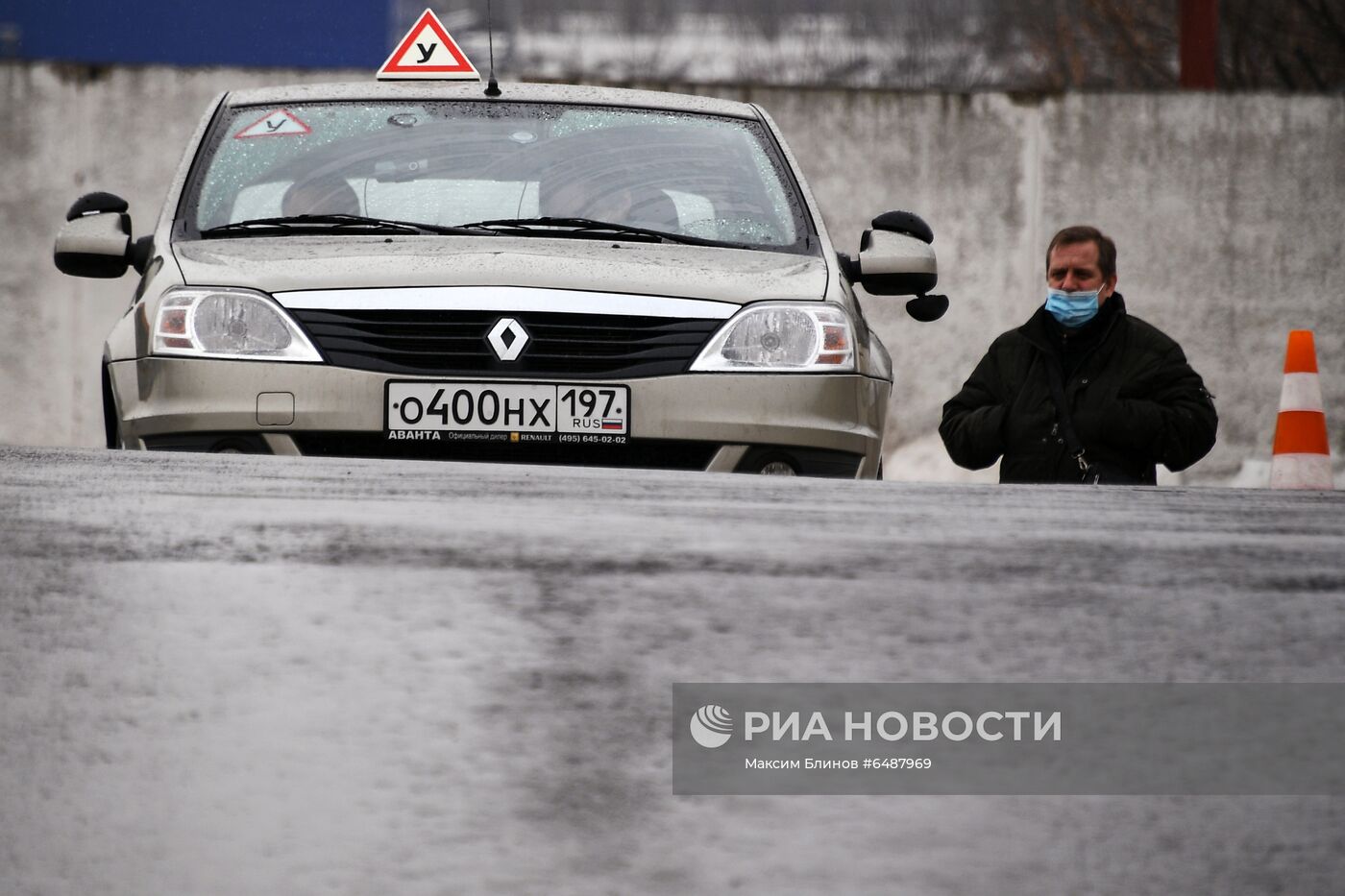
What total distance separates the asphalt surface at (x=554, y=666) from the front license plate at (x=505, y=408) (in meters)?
1.61

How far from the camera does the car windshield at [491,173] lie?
564 cm

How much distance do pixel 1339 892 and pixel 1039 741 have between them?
332 mm

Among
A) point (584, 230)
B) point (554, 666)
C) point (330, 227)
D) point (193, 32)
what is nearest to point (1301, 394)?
point (584, 230)

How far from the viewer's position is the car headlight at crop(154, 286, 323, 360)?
15.8ft

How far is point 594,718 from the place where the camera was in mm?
2131

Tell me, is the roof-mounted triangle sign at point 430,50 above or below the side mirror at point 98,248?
Result: above

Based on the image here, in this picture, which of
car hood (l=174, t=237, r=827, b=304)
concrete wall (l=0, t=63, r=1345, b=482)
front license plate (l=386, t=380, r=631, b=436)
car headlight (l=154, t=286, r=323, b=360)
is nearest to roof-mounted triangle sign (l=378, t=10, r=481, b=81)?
concrete wall (l=0, t=63, r=1345, b=482)

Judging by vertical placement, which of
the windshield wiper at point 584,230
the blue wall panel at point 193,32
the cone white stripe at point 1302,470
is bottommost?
the cone white stripe at point 1302,470

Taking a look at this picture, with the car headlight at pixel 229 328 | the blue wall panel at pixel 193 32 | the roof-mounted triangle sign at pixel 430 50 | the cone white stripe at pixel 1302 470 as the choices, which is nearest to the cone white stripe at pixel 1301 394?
the cone white stripe at pixel 1302 470

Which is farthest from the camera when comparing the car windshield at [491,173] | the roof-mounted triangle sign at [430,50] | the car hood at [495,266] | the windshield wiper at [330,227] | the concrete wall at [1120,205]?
the concrete wall at [1120,205]

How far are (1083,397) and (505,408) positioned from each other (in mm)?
1431

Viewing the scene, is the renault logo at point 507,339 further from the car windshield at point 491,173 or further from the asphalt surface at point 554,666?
the asphalt surface at point 554,666

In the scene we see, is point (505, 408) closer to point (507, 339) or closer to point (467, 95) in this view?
point (507, 339)

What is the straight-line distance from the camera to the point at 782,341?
4.94 meters
